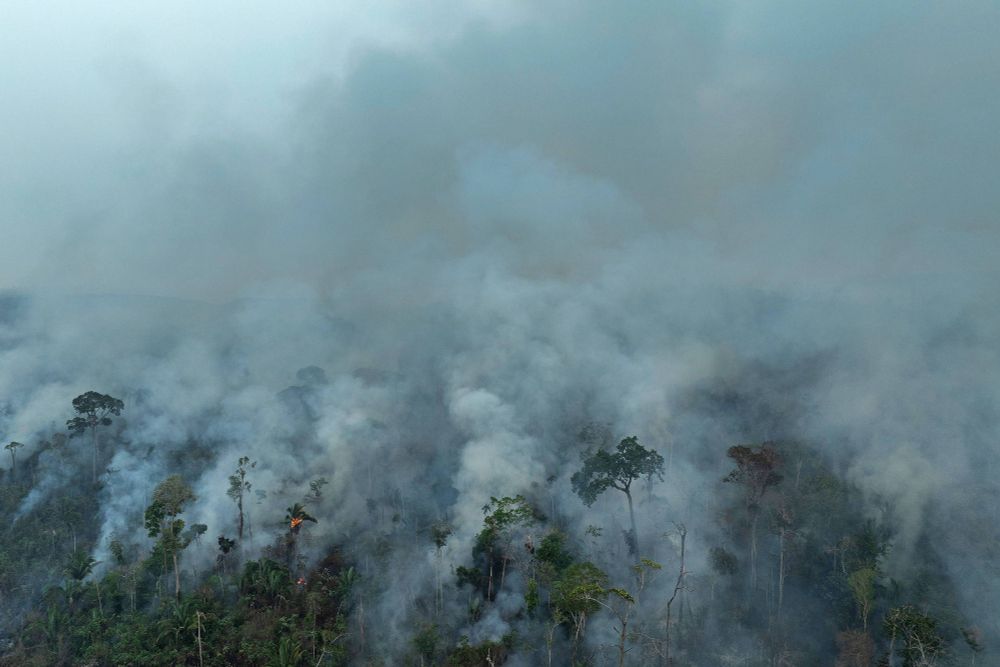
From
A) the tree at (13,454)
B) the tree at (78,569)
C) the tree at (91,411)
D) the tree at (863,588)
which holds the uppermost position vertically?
the tree at (91,411)

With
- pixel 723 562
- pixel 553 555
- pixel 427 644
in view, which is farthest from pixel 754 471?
pixel 427 644

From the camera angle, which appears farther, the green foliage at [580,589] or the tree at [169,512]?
the tree at [169,512]

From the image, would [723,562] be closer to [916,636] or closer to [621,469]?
[621,469]

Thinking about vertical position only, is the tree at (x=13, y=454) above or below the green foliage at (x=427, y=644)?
above

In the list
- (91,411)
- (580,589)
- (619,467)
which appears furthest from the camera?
(91,411)

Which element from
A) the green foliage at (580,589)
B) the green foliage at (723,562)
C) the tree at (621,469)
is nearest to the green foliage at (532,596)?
the green foliage at (580,589)

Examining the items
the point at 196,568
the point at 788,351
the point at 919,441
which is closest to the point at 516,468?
the point at 196,568

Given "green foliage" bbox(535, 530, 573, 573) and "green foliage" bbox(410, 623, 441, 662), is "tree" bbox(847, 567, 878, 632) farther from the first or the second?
"green foliage" bbox(410, 623, 441, 662)

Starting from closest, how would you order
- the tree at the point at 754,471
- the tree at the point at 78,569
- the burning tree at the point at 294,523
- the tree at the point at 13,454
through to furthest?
the tree at the point at 754,471 < the tree at the point at 78,569 < the burning tree at the point at 294,523 < the tree at the point at 13,454

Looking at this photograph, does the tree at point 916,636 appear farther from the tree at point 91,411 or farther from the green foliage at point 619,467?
the tree at point 91,411

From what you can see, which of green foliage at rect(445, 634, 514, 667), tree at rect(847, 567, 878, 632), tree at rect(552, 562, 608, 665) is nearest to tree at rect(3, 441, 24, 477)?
green foliage at rect(445, 634, 514, 667)

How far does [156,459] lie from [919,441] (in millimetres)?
119577

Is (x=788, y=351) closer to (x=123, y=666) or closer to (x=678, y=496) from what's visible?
(x=678, y=496)

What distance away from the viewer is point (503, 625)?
6303 cm
